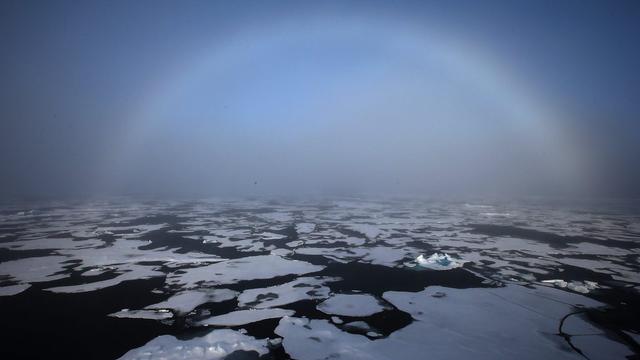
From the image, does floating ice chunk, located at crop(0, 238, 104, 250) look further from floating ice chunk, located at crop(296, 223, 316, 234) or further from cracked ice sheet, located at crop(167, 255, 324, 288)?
floating ice chunk, located at crop(296, 223, 316, 234)

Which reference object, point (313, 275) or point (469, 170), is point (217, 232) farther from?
point (469, 170)

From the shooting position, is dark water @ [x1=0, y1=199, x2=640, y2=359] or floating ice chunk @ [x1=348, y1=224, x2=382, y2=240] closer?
dark water @ [x1=0, y1=199, x2=640, y2=359]

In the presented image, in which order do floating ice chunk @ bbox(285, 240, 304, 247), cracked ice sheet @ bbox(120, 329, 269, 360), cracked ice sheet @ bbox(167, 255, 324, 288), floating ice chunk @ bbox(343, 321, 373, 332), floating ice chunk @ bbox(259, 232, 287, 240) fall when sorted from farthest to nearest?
floating ice chunk @ bbox(259, 232, 287, 240) → floating ice chunk @ bbox(285, 240, 304, 247) → cracked ice sheet @ bbox(167, 255, 324, 288) → floating ice chunk @ bbox(343, 321, 373, 332) → cracked ice sheet @ bbox(120, 329, 269, 360)

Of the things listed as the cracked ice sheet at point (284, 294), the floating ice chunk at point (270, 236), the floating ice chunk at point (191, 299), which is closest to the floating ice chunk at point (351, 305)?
the cracked ice sheet at point (284, 294)

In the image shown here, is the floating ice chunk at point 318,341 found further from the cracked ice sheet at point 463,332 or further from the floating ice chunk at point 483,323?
the floating ice chunk at point 483,323

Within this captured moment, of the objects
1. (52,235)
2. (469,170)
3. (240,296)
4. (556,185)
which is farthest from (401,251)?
(469,170)

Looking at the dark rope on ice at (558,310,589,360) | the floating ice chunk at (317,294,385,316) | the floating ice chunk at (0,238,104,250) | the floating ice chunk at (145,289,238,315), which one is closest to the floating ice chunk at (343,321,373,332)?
the floating ice chunk at (317,294,385,316)

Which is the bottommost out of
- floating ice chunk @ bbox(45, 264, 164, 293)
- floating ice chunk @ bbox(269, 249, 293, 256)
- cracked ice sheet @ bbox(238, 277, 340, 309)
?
floating ice chunk @ bbox(45, 264, 164, 293)
